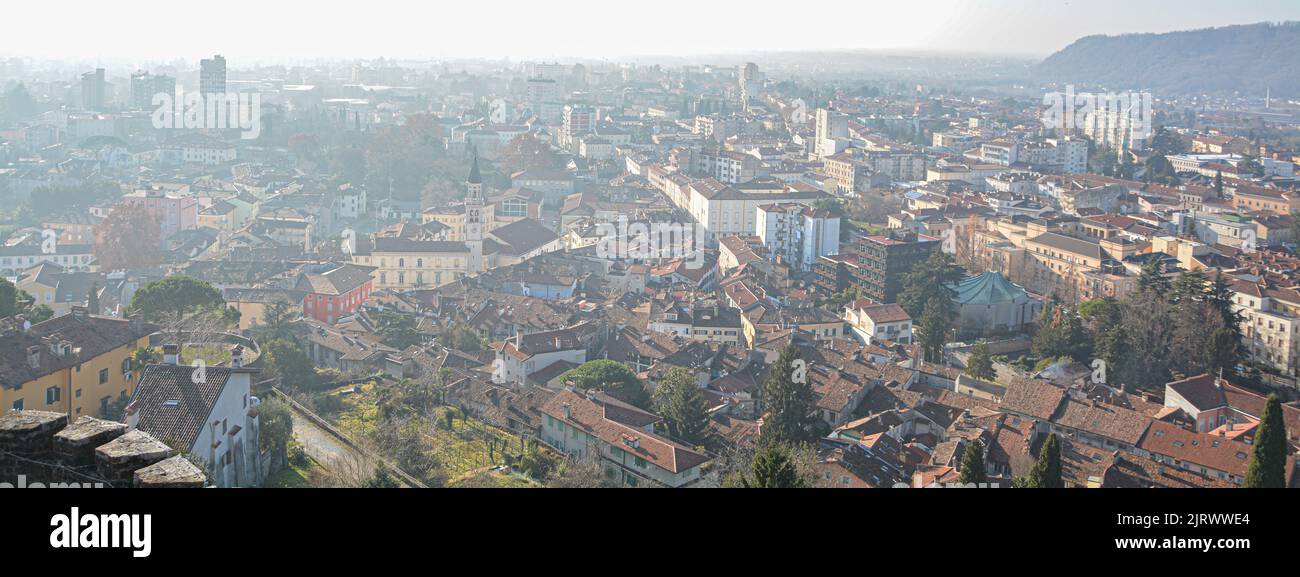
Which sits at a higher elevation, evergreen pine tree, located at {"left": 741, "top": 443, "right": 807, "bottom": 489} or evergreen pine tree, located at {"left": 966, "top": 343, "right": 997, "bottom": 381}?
evergreen pine tree, located at {"left": 741, "top": 443, "right": 807, "bottom": 489}

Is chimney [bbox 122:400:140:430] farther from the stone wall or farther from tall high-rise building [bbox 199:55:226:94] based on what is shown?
tall high-rise building [bbox 199:55:226:94]

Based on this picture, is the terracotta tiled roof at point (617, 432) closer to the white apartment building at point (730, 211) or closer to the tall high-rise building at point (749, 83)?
the white apartment building at point (730, 211)

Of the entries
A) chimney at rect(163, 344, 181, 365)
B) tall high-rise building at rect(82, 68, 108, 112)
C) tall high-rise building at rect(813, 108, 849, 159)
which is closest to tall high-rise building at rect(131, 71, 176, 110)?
tall high-rise building at rect(82, 68, 108, 112)

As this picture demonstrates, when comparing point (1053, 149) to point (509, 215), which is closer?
point (509, 215)

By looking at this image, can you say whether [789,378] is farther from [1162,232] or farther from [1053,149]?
[1053,149]

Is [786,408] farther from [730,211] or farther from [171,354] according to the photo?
[730,211]

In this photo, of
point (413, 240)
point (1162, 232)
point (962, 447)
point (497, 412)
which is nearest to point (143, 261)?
point (413, 240)
